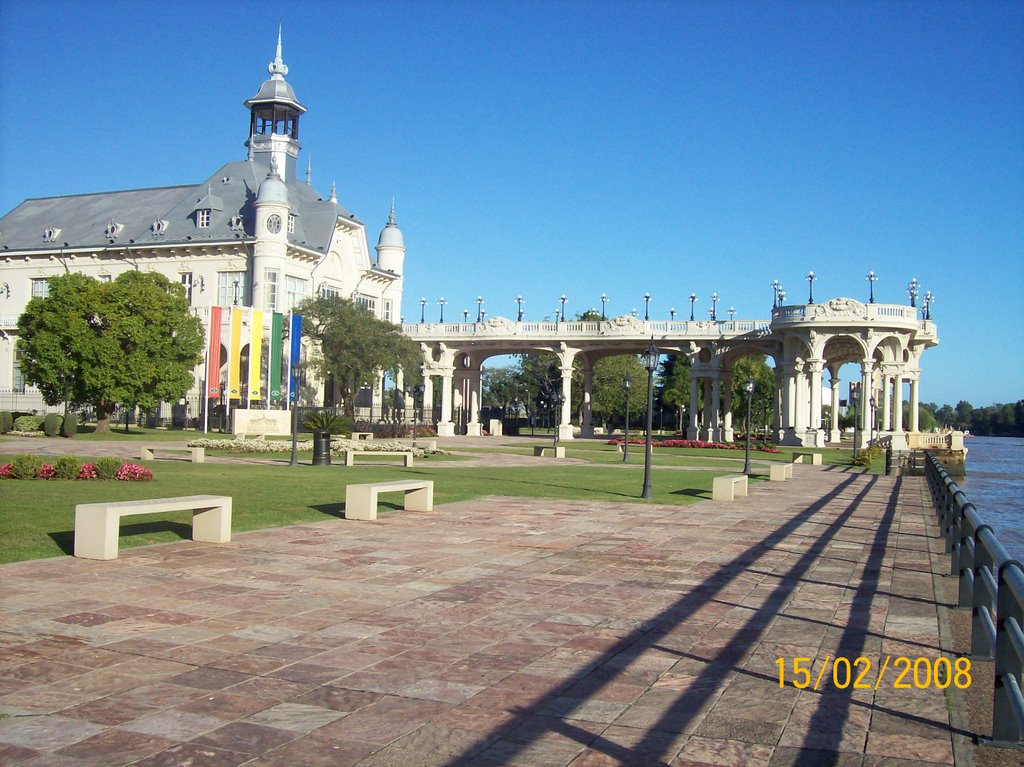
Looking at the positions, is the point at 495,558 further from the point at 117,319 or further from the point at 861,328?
the point at 861,328

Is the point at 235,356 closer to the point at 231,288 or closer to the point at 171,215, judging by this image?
the point at 231,288

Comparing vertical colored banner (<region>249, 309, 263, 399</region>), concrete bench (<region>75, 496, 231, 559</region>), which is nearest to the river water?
concrete bench (<region>75, 496, 231, 559</region>)

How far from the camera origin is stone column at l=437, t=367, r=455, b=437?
7075cm

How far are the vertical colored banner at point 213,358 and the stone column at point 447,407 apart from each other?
18979mm

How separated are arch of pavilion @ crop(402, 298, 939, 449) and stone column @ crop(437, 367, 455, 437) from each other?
0.26 ft

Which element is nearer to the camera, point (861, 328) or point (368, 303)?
point (861, 328)

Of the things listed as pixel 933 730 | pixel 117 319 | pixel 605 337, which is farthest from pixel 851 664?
pixel 605 337

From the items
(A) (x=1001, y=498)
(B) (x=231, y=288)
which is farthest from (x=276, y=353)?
(A) (x=1001, y=498)

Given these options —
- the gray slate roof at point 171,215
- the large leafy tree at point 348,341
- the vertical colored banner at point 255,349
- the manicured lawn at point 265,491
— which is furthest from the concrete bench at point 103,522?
the gray slate roof at point 171,215

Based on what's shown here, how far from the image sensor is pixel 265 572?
33.9 feet

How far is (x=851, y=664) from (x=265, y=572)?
20.0 feet

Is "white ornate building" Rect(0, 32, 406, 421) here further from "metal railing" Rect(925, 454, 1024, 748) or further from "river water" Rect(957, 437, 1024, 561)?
"metal railing" Rect(925, 454, 1024, 748)

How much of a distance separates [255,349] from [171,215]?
60.6 ft

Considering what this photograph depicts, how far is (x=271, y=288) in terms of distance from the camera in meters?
63.0
